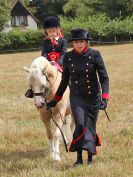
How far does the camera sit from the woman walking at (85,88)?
21.5ft

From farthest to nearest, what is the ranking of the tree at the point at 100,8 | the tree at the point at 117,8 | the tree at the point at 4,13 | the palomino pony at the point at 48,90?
the tree at the point at 100,8 → the tree at the point at 117,8 → the tree at the point at 4,13 → the palomino pony at the point at 48,90

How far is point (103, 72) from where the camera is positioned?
661cm

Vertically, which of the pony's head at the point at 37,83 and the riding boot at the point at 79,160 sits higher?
the pony's head at the point at 37,83

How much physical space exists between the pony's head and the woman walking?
43 centimetres

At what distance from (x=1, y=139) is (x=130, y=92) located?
21.6 ft

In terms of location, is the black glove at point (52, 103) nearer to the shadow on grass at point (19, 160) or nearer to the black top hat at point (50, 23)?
the shadow on grass at point (19, 160)

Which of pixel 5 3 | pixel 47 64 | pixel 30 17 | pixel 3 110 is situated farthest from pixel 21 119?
pixel 30 17

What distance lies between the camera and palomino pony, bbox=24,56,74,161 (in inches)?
265

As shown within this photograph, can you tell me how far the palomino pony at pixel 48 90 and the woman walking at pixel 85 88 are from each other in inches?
16.9

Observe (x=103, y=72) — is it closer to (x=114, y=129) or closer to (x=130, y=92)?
(x=114, y=129)

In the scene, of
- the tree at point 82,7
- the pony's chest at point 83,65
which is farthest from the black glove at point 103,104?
the tree at point 82,7

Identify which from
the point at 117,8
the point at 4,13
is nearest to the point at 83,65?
the point at 4,13

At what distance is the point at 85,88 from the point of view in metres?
6.66

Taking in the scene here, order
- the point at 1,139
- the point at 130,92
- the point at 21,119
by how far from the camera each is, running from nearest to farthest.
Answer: the point at 1,139 < the point at 21,119 < the point at 130,92
